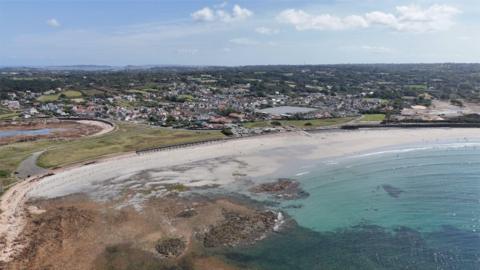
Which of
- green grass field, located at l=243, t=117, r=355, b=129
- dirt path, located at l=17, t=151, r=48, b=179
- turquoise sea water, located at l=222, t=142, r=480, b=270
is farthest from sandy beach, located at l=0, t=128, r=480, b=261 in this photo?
green grass field, located at l=243, t=117, r=355, b=129

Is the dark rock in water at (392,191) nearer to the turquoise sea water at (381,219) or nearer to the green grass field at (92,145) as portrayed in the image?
the turquoise sea water at (381,219)

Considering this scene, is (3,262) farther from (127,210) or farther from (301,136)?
(301,136)

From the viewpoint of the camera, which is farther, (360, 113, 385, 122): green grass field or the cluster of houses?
the cluster of houses

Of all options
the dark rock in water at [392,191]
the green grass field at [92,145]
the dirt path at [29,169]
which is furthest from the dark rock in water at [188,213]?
the dirt path at [29,169]

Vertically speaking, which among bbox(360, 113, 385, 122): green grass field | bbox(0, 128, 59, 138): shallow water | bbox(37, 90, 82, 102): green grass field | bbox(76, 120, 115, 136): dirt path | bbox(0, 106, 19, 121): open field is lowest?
bbox(0, 128, 59, 138): shallow water

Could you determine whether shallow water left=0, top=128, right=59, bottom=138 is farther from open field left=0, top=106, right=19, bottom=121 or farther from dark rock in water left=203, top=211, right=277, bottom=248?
dark rock in water left=203, top=211, right=277, bottom=248

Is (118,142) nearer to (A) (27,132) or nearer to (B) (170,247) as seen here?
(A) (27,132)

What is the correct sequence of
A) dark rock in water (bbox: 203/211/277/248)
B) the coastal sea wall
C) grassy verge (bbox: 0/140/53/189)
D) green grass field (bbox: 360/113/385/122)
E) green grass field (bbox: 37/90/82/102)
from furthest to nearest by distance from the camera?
1. green grass field (bbox: 37/90/82/102)
2. green grass field (bbox: 360/113/385/122)
3. the coastal sea wall
4. grassy verge (bbox: 0/140/53/189)
5. dark rock in water (bbox: 203/211/277/248)
